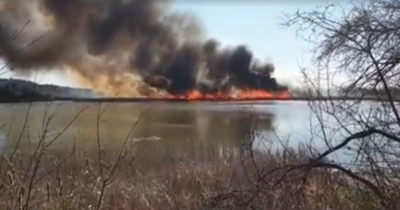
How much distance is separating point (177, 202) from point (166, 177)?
2.58 m

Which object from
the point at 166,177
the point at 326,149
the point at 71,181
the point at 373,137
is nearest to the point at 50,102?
the point at 71,181

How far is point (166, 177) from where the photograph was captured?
8281mm

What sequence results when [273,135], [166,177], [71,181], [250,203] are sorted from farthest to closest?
[166,177], [273,135], [71,181], [250,203]

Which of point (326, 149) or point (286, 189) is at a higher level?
point (326, 149)

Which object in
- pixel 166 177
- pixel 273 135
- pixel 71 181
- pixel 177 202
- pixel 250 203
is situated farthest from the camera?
pixel 166 177

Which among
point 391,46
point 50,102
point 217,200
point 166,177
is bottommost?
point 166,177

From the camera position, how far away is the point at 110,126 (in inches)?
689

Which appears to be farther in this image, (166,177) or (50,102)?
(166,177)

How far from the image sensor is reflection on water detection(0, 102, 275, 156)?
4.03 meters

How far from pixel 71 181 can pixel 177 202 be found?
1.23 metres

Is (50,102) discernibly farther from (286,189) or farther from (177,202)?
(177,202)

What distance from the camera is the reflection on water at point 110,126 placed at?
4031 mm

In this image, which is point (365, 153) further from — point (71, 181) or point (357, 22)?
point (71, 181)

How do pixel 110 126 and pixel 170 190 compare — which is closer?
pixel 170 190
